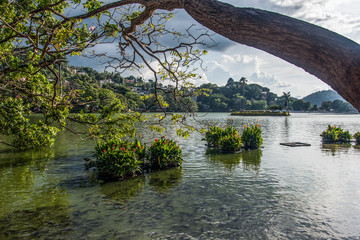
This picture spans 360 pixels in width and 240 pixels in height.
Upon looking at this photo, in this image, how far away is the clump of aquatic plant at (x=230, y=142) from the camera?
18.2 m

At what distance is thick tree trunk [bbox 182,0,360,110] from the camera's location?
80.8 inches

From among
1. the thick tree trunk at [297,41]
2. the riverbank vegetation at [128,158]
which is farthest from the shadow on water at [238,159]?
the thick tree trunk at [297,41]

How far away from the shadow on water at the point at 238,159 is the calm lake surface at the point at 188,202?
142mm

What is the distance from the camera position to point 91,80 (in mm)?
106438

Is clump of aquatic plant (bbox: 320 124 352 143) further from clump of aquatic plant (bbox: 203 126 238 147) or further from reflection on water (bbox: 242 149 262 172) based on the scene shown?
clump of aquatic plant (bbox: 203 126 238 147)

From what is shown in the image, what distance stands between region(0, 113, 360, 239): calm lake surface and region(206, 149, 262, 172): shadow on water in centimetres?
14

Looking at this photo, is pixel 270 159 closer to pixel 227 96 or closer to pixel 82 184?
pixel 82 184

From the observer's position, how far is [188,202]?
8461 mm

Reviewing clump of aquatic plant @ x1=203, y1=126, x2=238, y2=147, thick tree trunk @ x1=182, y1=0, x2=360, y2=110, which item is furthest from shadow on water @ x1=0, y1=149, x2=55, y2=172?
thick tree trunk @ x1=182, y1=0, x2=360, y2=110

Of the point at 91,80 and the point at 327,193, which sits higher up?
the point at 91,80

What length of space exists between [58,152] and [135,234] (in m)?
14.1

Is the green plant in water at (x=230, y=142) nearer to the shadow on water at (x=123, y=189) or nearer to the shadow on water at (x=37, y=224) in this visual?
the shadow on water at (x=123, y=189)

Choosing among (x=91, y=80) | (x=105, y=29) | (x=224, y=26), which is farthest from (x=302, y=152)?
(x=91, y=80)

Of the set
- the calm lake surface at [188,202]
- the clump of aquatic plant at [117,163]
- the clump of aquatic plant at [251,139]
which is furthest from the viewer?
the clump of aquatic plant at [251,139]
